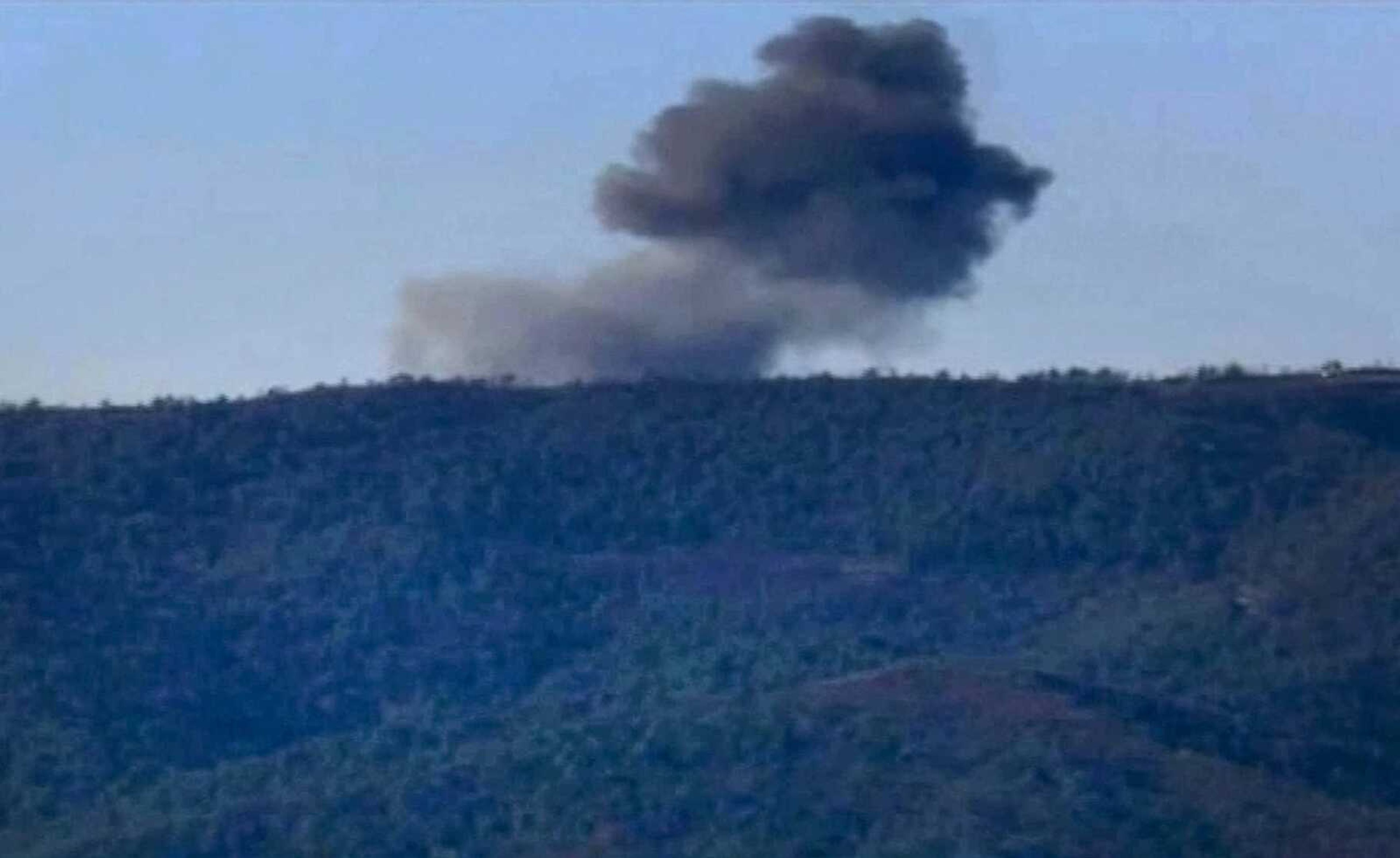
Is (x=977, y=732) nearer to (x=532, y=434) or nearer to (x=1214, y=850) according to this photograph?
(x=1214, y=850)

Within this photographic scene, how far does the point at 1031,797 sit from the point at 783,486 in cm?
3187

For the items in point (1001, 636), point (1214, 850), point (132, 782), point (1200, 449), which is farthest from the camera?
point (1200, 449)

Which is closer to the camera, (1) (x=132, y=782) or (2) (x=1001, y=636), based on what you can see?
(1) (x=132, y=782)

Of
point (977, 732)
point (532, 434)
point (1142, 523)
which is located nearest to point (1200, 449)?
point (1142, 523)

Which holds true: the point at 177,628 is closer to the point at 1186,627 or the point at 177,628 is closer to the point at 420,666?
the point at 420,666

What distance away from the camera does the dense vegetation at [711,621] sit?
114m

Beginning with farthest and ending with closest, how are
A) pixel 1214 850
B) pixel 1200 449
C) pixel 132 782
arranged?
pixel 1200 449
pixel 132 782
pixel 1214 850

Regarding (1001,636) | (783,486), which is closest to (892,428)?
(783,486)

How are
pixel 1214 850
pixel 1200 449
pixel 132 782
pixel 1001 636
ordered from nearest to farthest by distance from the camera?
pixel 1214 850 → pixel 132 782 → pixel 1001 636 → pixel 1200 449

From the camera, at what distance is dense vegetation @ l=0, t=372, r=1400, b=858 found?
11369 centimetres

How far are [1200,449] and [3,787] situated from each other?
108 ft

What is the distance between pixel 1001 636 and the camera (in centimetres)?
13175

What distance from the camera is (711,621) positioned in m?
132

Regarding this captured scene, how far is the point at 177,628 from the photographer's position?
135125 millimetres
